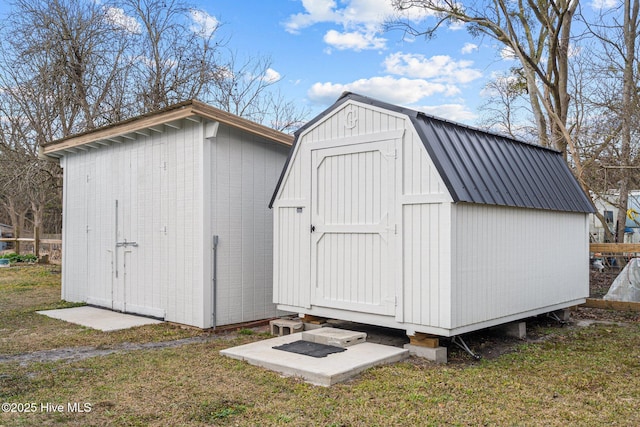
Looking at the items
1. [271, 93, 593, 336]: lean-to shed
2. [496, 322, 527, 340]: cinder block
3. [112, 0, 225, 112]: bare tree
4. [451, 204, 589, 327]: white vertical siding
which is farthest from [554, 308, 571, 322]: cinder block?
[112, 0, 225, 112]: bare tree

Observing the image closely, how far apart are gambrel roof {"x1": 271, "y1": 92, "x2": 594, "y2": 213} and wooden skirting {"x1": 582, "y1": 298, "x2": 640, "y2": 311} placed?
1.72 m

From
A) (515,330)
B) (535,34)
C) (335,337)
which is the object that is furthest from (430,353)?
(535,34)

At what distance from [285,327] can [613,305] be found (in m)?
5.19

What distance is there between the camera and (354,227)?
549 centimetres

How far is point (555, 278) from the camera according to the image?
6.51m

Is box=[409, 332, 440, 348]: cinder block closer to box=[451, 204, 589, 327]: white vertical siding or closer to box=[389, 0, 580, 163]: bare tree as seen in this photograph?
box=[451, 204, 589, 327]: white vertical siding

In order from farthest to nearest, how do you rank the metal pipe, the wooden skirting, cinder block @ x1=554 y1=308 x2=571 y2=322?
the wooden skirting, cinder block @ x1=554 y1=308 x2=571 y2=322, the metal pipe

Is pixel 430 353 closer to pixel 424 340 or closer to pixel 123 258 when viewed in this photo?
pixel 424 340

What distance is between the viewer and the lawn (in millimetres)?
3383

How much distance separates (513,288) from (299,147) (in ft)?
9.72

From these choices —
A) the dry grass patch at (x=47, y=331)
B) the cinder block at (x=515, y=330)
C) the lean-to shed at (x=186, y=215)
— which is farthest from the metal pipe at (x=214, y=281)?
the cinder block at (x=515, y=330)

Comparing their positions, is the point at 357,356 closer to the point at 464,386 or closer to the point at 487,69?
the point at 464,386

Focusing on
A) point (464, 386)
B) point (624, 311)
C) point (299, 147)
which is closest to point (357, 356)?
point (464, 386)

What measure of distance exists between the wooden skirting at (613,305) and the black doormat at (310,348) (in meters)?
4.98
